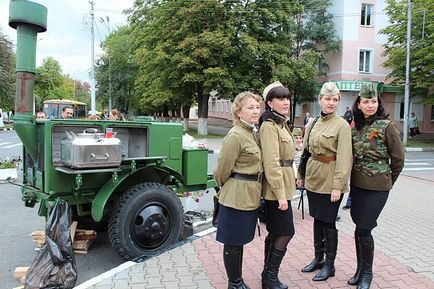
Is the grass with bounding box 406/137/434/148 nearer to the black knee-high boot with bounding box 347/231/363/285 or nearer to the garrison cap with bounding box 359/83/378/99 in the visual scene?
the black knee-high boot with bounding box 347/231/363/285

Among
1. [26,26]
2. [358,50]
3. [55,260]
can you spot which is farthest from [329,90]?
[358,50]

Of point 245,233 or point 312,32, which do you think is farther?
point 312,32

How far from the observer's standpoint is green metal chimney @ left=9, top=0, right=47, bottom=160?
13.4 ft

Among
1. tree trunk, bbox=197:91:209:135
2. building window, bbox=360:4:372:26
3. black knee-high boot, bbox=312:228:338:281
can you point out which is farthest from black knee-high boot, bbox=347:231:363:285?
building window, bbox=360:4:372:26

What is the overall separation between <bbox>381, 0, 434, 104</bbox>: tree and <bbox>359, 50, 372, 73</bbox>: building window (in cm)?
468

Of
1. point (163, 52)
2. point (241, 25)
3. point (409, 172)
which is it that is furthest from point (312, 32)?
point (409, 172)

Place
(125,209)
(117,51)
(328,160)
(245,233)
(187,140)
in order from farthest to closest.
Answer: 1. (117,51)
2. (187,140)
3. (125,209)
4. (328,160)
5. (245,233)

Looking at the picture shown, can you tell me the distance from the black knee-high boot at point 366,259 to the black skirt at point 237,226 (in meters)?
1.03

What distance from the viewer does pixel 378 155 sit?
350cm

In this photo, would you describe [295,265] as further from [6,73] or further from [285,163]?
[6,73]

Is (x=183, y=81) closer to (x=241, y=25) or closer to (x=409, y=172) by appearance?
(x=241, y=25)

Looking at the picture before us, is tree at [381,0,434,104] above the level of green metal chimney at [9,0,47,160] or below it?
above

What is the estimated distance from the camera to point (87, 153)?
409 centimetres

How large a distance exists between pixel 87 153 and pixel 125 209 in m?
0.74
